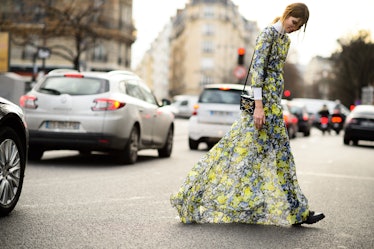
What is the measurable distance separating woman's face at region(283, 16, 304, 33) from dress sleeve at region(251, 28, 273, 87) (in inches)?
6.3

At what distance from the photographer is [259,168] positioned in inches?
233

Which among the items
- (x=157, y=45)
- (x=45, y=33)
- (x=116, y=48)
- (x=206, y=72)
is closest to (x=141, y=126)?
(x=45, y=33)

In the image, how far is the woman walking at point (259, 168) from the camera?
582cm

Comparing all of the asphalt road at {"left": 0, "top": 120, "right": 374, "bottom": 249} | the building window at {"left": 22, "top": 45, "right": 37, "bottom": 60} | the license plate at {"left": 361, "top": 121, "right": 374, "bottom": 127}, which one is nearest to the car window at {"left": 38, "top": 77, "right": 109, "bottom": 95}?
the asphalt road at {"left": 0, "top": 120, "right": 374, "bottom": 249}

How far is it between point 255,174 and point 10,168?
2112mm

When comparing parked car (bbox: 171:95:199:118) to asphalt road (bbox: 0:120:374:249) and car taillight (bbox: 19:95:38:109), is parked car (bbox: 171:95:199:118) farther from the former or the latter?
asphalt road (bbox: 0:120:374:249)

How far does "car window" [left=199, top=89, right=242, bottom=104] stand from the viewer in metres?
16.7

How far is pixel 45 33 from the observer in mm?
34281

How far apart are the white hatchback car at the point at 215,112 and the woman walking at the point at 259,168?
10.4 meters

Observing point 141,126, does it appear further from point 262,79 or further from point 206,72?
point 206,72

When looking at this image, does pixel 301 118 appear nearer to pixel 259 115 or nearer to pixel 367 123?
pixel 367 123

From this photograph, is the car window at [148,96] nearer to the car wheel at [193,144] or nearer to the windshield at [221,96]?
the windshield at [221,96]

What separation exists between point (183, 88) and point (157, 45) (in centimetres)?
5140

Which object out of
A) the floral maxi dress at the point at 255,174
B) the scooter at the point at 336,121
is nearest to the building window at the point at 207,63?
the scooter at the point at 336,121
